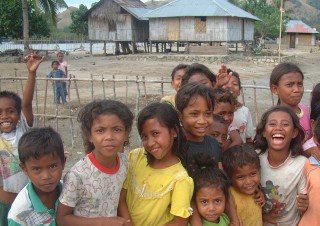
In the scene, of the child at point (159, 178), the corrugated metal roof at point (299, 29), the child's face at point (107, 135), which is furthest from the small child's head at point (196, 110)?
the corrugated metal roof at point (299, 29)

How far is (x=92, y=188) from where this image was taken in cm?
203

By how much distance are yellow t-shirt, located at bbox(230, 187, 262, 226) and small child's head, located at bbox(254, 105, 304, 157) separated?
368 millimetres

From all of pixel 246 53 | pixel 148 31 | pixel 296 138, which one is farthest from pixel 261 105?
pixel 148 31

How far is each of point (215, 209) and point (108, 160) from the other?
67 cm

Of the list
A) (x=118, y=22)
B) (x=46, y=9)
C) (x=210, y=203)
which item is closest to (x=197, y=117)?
(x=210, y=203)

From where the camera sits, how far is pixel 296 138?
8.07 ft

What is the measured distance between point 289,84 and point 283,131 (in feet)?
2.06

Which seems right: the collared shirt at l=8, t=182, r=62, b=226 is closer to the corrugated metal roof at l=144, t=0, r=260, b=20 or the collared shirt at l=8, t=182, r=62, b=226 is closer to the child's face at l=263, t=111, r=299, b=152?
the child's face at l=263, t=111, r=299, b=152

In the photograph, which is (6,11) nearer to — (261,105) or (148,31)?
(148,31)

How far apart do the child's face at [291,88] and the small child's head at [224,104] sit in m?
0.43

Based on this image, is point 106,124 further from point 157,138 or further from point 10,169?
point 10,169

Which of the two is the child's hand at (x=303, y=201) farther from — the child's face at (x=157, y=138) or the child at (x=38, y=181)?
the child at (x=38, y=181)

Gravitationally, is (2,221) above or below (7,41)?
below

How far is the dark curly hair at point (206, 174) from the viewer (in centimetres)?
218
